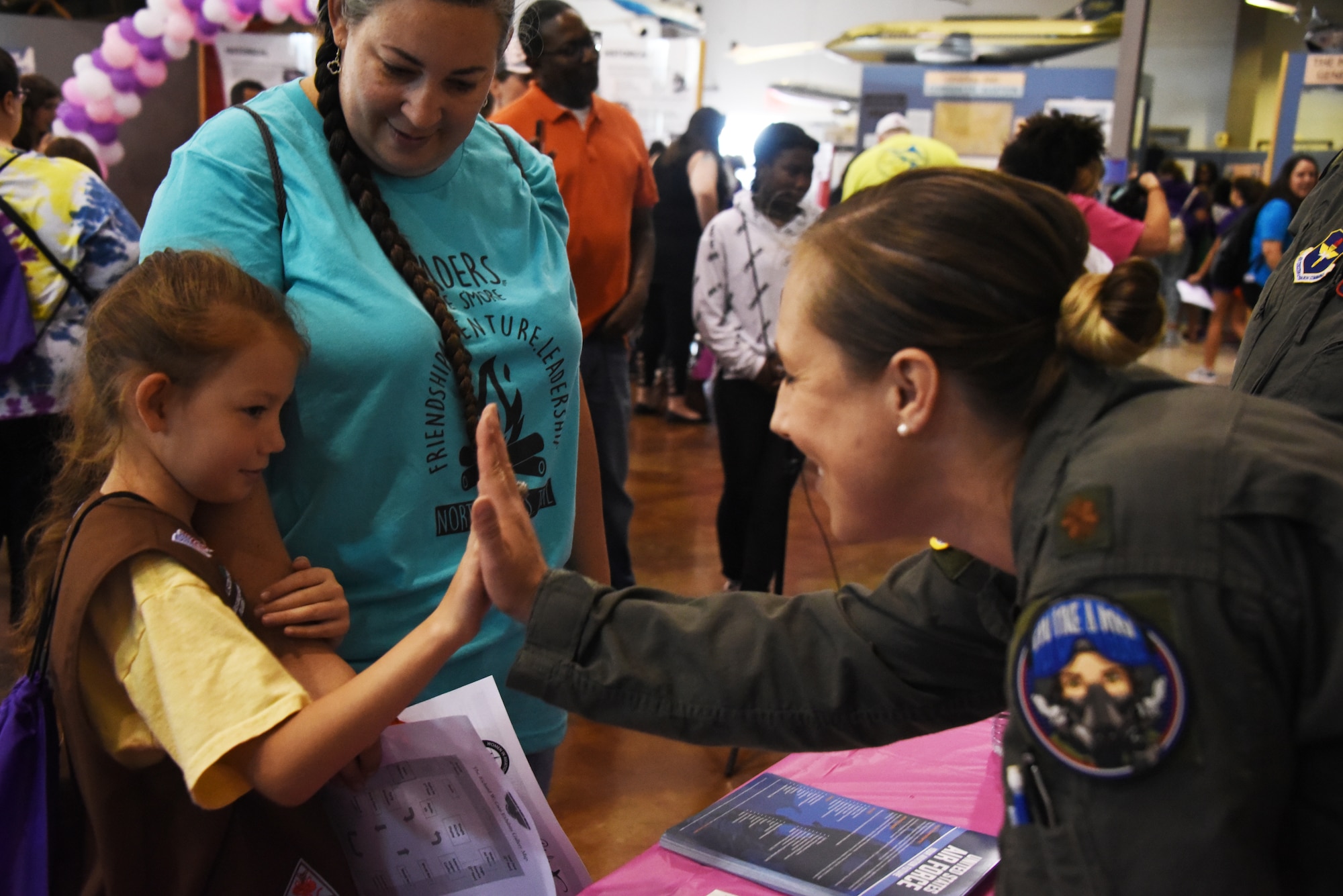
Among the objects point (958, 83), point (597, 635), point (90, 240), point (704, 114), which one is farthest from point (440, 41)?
point (958, 83)

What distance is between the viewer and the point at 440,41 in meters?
1.12

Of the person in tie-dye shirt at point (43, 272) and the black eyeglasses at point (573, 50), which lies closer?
the person in tie-dye shirt at point (43, 272)

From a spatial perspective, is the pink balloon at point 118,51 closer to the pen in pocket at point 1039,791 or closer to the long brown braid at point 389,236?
the long brown braid at point 389,236

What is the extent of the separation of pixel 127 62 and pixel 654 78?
3499mm

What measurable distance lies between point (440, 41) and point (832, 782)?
93 cm

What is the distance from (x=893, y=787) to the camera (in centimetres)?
131

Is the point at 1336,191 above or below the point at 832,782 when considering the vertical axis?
above

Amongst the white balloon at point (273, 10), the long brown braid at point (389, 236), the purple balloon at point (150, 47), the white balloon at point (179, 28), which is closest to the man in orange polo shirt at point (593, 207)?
the long brown braid at point (389, 236)

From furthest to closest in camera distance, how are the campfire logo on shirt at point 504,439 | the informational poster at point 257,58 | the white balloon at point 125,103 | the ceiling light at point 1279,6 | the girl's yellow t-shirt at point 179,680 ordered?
1. the ceiling light at point 1279,6
2. the informational poster at point 257,58
3. the white balloon at point 125,103
4. the campfire logo on shirt at point 504,439
5. the girl's yellow t-shirt at point 179,680

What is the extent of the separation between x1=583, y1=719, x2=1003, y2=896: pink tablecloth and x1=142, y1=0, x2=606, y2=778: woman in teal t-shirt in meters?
0.28

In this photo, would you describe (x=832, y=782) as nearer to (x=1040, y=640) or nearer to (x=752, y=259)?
(x=1040, y=640)

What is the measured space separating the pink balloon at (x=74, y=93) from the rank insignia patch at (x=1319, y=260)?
610cm

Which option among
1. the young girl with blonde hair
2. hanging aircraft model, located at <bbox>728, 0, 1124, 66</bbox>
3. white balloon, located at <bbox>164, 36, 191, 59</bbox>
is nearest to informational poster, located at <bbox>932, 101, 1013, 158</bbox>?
hanging aircraft model, located at <bbox>728, 0, 1124, 66</bbox>

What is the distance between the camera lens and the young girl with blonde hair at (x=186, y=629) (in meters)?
0.96
